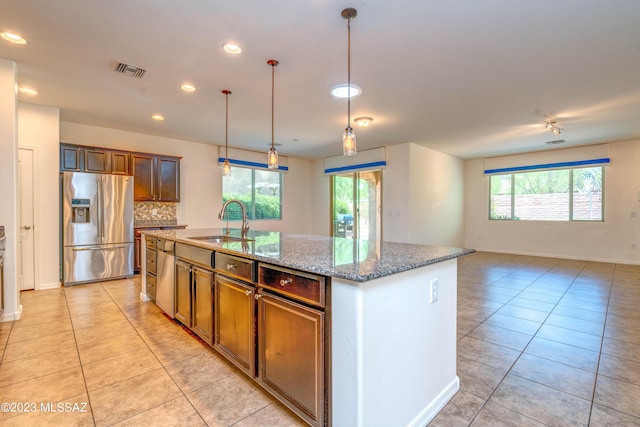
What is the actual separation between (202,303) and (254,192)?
498cm

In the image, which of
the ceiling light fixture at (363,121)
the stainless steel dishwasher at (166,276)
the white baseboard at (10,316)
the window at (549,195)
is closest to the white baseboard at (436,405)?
the stainless steel dishwasher at (166,276)

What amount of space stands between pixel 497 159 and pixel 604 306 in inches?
199

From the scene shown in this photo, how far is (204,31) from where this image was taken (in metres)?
2.39

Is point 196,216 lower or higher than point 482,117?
lower

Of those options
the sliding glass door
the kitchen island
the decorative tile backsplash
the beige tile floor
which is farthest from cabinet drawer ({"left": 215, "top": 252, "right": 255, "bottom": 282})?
the sliding glass door

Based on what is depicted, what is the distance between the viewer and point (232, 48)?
2629 mm

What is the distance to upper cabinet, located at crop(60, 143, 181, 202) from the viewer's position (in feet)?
15.0

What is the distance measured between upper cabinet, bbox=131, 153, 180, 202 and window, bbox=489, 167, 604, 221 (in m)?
7.54

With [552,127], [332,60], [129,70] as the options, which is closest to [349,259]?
[332,60]

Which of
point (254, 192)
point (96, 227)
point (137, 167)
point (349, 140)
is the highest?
point (137, 167)

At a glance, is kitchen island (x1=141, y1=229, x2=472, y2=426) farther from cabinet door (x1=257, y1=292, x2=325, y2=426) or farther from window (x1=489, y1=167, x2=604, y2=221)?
window (x1=489, y1=167, x2=604, y2=221)

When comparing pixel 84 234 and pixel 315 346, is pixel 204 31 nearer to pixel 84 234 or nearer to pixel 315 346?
pixel 315 346

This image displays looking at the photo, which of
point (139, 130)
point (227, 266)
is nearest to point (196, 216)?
point (139, 130)

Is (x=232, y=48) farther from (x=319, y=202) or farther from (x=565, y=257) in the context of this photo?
(x=565, y=257)
